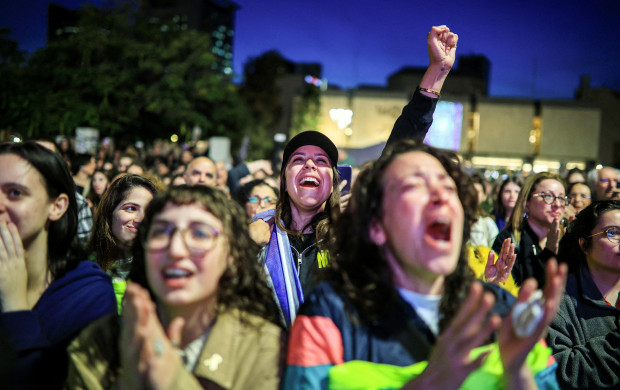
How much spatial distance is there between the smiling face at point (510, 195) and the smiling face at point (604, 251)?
2994mm

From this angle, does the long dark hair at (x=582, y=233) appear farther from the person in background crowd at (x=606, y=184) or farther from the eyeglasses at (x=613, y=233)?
the person in background crowd at (x=606, y=184)

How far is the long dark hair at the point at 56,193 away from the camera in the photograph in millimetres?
2150

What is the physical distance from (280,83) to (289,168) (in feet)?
146

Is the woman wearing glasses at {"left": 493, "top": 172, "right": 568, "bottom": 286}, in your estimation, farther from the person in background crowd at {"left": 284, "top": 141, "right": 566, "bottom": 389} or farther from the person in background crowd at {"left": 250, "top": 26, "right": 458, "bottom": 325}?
the person in background crowd at {"left": 284, "top": 141, "right": 566, "bottom": 389}

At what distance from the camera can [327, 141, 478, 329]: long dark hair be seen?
1.77 metres

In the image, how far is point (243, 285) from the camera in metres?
1.95

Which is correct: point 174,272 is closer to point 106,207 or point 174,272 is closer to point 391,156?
point 391,156

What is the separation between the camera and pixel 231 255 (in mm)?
1897

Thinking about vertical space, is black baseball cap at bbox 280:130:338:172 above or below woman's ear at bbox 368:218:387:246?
above

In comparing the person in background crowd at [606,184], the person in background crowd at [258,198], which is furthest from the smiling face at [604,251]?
the person in background crowd at [606,184]

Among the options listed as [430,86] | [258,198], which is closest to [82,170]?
[258,198]

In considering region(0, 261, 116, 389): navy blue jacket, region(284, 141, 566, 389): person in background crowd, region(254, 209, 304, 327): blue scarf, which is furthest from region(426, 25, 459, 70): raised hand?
region(0, 261, 116, 389): navy blue jacket

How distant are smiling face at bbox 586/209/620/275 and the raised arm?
4.32 feet

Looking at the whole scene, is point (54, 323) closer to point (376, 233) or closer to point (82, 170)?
point (376, 233)
